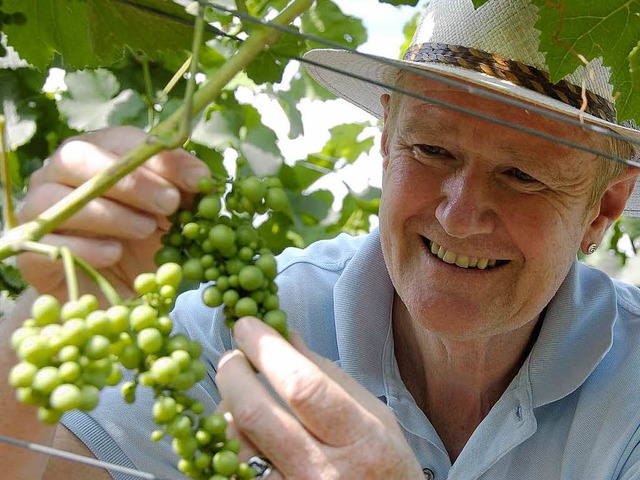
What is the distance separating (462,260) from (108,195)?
2.40 feet

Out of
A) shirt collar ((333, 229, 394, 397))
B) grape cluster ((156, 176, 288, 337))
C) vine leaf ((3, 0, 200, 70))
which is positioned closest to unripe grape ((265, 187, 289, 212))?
grape cluster ((156, 176, 288, 337))

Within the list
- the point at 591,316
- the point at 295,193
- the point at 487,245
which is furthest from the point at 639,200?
the point at 295,193

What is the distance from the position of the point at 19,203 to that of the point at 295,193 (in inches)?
28.0

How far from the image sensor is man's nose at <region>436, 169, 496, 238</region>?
1.37m

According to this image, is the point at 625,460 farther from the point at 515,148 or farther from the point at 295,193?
the point at 295,193

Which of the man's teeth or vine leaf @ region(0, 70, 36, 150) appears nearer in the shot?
the man's teeth

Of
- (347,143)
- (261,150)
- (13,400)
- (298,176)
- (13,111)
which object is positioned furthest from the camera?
(347,143)

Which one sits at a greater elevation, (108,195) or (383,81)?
(383,81)

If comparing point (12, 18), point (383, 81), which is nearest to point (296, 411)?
point (12, 18)

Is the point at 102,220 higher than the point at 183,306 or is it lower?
higher

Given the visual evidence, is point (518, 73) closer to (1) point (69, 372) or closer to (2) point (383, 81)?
(2) point (383, 81)

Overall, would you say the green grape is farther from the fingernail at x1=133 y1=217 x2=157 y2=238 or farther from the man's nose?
the man's nose

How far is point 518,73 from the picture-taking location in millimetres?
1339

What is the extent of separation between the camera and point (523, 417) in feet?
5.00
